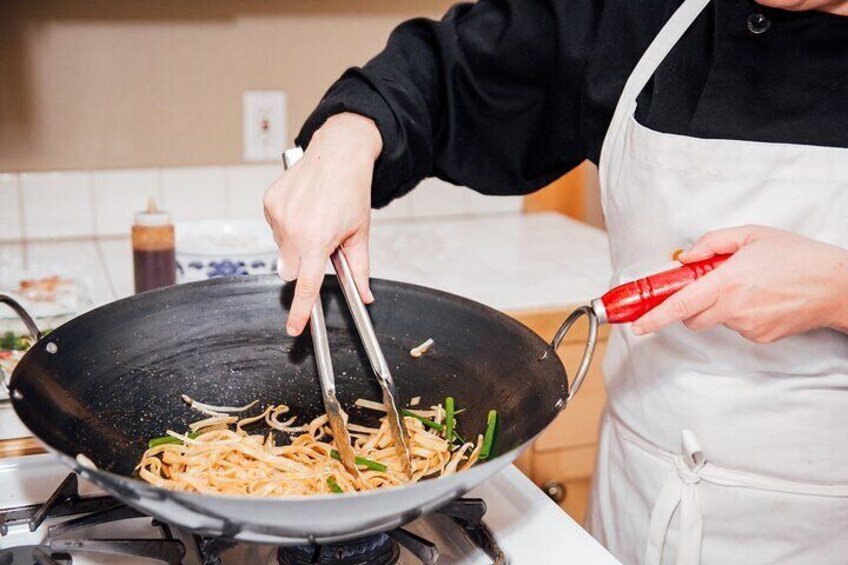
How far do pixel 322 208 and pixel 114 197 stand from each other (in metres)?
1.17

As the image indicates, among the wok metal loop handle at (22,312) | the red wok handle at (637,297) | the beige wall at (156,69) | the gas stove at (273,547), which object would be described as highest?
the beige wall at (156,69)

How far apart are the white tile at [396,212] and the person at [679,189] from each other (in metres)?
0.94

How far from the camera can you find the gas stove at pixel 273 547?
2.64 feet

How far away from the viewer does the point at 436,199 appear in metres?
2.18

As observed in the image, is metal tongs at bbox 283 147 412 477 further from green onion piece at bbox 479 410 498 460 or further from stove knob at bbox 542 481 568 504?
stove knob at bbox 542 481 568 504

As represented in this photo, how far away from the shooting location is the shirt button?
96 centimetres

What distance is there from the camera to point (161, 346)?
92 cm

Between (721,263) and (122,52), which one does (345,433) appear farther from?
(122,52)

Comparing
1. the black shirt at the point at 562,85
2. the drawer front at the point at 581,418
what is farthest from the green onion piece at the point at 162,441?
the drawer front at the point at 581,418

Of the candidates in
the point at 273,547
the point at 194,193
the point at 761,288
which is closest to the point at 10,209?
the point at 194,193

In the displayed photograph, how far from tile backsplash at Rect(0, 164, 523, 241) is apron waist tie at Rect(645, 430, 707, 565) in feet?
3.99

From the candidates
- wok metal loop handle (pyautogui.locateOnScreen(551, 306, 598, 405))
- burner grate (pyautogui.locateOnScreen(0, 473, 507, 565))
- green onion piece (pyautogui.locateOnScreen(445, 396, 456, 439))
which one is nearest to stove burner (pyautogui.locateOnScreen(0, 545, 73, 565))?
burner grate (pyautogui.locateOnScreen(0, 473, 507, 565))

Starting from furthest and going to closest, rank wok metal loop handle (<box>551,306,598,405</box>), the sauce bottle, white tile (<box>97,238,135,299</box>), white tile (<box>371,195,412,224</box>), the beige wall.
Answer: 1. white tile (<box>371,195,412,224</box>)
2. the beige wall
3. white tile (<box>97,238,135,299</box>)
4. the sauce bottle
5. wok metal loop handle (<box>551,306,598,405</box>)

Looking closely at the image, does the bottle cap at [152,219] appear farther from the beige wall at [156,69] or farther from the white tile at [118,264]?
the beige wall at [156,69]
